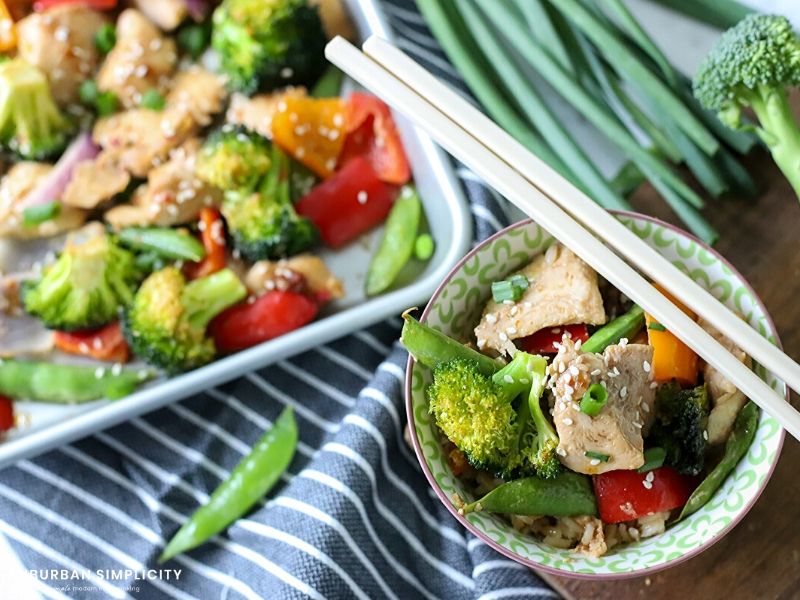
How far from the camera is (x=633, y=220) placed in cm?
158

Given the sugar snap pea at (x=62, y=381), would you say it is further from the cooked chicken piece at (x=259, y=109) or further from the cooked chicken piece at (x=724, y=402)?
the cooked chicken piece at (x=724, y=402)

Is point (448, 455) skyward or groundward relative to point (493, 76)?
groundward

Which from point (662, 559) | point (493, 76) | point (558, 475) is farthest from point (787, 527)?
point (493, 76)

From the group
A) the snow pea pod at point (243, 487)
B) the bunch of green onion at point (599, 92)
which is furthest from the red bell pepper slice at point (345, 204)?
the snow pea pod at point (243, 487)

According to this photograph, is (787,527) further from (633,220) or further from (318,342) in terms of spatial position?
(318,342)

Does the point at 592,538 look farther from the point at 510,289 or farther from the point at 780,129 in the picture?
the point at 780,129

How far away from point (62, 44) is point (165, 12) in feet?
0.88

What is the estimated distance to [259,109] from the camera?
213 centimetres

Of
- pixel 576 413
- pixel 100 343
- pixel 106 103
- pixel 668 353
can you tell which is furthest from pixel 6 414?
pixel 668 353

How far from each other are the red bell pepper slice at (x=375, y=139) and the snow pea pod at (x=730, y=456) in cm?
98

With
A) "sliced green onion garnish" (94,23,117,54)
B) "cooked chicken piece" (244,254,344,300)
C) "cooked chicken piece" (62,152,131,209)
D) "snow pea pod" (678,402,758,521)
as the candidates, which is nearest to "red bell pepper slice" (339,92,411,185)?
"cooked chicken piece" (244,254,344,300)

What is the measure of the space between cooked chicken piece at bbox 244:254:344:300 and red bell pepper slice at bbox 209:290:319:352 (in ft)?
0.09

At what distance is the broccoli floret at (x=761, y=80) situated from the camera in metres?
1.69

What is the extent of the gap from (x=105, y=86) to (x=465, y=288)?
1212mm
